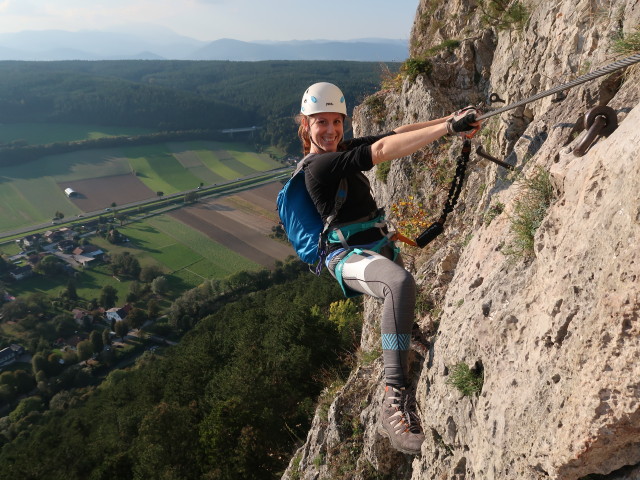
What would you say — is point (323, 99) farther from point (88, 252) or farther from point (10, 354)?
point (88, 252)

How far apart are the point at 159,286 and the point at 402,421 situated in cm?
5889

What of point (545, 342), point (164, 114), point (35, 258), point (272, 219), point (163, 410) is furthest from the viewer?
point (164, 114)

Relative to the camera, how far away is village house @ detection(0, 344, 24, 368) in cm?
4747

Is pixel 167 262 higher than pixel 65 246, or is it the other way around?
pixel 65 246

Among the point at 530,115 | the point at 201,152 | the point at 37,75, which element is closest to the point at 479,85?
the point at 530,115

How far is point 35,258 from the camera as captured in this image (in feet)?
218

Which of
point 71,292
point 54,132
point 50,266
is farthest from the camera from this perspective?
point 54,132

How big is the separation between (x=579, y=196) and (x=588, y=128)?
66cm

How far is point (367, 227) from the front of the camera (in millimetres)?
4688

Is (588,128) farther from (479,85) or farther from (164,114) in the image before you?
(164,114)

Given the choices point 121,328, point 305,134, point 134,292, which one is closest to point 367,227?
point 305,134

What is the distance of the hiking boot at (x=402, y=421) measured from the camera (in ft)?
14.0

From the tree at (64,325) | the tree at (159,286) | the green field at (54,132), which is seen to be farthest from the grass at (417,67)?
the green field at (54,132)

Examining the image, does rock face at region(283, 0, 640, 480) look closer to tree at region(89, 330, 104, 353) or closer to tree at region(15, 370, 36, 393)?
tree at region(89, 330, 104, 353)
